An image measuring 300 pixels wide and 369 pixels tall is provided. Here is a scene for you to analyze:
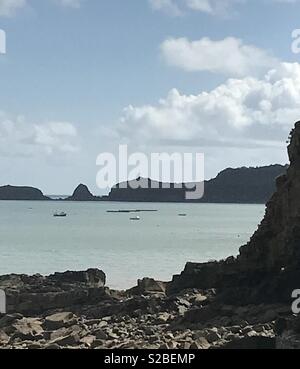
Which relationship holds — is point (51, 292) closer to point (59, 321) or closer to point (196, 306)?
point (59, 321)

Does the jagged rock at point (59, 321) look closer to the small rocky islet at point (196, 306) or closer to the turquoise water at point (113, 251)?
the small rocky islet at point (196, 306)

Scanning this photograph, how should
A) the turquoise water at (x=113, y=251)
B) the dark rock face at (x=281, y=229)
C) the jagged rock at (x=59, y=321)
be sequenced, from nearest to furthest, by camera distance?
the jagged rock at (x=59, y=321), the dark rock face at (x=281, y=229), the turquoise water at (x=113, y=251)

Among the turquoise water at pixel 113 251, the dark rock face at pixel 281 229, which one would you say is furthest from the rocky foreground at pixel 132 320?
the turquoise water at pixel 113 251

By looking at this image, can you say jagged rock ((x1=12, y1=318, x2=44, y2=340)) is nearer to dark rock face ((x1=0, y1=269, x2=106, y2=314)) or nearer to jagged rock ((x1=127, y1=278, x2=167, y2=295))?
Result: dark rock face ((x1=0, y1=269, x2=106, y2=314))

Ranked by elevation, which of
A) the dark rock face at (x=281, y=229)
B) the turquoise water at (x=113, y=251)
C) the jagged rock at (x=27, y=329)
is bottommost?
the turquoise water at (x=113, y=251)

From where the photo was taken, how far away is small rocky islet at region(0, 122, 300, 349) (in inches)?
669

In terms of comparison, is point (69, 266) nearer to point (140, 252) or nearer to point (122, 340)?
point (140, 252)

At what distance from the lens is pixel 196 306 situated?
21.5 m

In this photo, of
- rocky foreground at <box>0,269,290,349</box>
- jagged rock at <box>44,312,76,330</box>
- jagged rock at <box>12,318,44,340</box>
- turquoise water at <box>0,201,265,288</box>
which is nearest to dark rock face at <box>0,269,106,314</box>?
rocky foreground at <box>0,269,290,349</box>

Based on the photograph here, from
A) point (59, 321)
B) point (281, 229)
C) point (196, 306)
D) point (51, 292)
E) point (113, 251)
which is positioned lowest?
point (113, 251)

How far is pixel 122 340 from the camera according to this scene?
17.6 metres

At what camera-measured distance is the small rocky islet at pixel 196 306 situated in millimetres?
17000

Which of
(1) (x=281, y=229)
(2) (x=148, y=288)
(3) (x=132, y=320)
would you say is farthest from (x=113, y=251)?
(3) (x=132, y=320)
